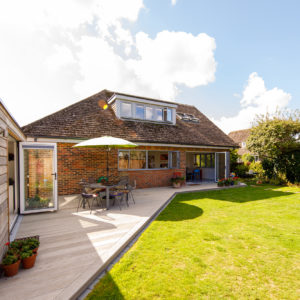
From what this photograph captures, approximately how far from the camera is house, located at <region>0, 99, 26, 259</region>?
3.16 m

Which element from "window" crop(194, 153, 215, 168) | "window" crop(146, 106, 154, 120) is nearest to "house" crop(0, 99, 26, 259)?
"window" crop(146, 106, 154, 120)

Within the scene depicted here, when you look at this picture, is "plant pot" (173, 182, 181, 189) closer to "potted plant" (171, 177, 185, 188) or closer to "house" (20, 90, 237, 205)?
Answer: "potted plant" (171, 177, 185, 188)

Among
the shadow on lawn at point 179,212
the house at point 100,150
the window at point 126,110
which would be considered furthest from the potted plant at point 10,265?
the window at point 126,110

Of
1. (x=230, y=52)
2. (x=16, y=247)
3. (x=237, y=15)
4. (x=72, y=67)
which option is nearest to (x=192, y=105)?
(x=230, y=52)

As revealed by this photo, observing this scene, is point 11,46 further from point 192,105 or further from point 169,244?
point 192,105

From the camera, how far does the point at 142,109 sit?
41.0 feet

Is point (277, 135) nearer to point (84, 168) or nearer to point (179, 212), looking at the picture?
point (179, 212)

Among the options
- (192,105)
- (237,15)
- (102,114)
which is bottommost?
(102,114)

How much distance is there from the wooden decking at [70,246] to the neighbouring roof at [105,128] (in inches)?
165

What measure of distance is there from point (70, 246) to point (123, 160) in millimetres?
6890

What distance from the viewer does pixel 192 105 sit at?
758 inches

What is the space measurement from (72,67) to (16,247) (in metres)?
8.06

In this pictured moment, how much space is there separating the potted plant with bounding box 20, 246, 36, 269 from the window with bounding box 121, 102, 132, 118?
31.4 ft

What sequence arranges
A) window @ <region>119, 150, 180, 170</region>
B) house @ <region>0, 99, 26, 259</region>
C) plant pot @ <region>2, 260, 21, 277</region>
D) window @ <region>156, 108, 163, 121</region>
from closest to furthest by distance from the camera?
plant pot @ <region>2, 260, 21, 277</region>, house @ <region>0, 99, 26, 259</region>, window @ <region>119, 150, 180, 170</region>, window @ <region>156, 108, 163, 121</region>
